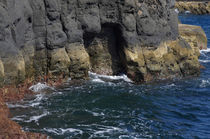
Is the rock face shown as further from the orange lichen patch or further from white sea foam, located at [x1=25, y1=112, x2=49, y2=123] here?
white sea foam, located at [x1=25, y1=112, x2=49, y2=123]

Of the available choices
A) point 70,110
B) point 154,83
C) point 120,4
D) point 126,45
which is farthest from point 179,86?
point 70,110

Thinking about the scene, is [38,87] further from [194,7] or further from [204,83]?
[194,7]

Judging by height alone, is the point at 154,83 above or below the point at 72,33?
below

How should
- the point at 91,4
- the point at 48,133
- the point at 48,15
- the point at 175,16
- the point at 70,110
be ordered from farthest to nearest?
the point at 175,16 → the point at 91,4 → the point at 48,15 → the point at 70,110 → the point at 48,133

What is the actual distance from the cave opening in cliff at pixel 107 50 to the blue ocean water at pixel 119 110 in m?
0.95

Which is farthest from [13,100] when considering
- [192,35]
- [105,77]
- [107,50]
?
[192,35]

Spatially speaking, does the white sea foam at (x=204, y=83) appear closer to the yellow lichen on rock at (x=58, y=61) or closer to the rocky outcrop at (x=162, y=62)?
the rocky outcrop at (x=162, y=62)

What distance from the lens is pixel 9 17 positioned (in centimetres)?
2020

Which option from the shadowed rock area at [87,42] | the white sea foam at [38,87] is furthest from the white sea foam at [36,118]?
the white sea foam at [38,87]

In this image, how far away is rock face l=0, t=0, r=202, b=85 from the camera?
20863 mm

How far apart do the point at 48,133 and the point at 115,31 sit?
1172 centimetres

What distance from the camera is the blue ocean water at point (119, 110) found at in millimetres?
17422

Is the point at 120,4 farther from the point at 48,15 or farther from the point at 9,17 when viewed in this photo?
the point at 9,17

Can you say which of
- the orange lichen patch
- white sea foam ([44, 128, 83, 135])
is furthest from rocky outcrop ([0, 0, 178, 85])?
white sea foam ([44, 128, 83, 135])
